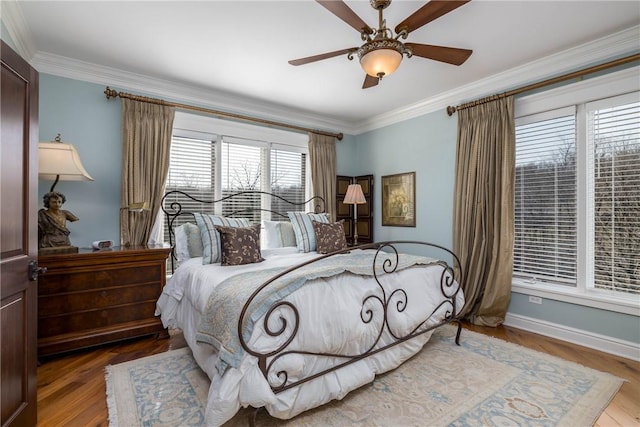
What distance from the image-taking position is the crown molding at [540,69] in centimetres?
263

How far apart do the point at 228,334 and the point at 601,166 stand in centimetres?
352

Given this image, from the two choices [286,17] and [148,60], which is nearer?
[286,17]

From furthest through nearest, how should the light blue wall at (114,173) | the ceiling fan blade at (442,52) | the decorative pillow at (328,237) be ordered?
the decorative pillow at (328,237) → the light blue wall at (114,173) → the ceiling fan blade at (442,52)

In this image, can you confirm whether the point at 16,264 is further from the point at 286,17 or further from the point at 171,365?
the point at 286,17

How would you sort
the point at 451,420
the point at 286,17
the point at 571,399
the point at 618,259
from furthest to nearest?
the point at 618,259
the point at 286,17
the point at 571,399
the point at 451,420

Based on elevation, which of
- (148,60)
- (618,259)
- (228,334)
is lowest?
(228,334)

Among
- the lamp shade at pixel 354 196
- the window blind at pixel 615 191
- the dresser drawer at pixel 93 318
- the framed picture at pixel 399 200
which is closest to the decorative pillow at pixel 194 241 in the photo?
the dresser drawer at pixel 93 318

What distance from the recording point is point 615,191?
9.00ft

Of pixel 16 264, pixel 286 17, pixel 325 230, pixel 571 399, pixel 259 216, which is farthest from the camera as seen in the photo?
pixel 259 216

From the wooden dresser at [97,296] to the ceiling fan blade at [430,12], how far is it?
9.30 feet

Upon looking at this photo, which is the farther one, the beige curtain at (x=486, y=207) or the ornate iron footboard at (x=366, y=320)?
the beige curtain at (x=486, y=207)

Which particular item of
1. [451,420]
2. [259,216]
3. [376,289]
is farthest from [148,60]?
[451,420]

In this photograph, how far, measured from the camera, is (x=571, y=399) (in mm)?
1973

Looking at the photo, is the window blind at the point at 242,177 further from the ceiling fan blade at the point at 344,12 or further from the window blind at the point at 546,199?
the window blind at the point at 546,199
